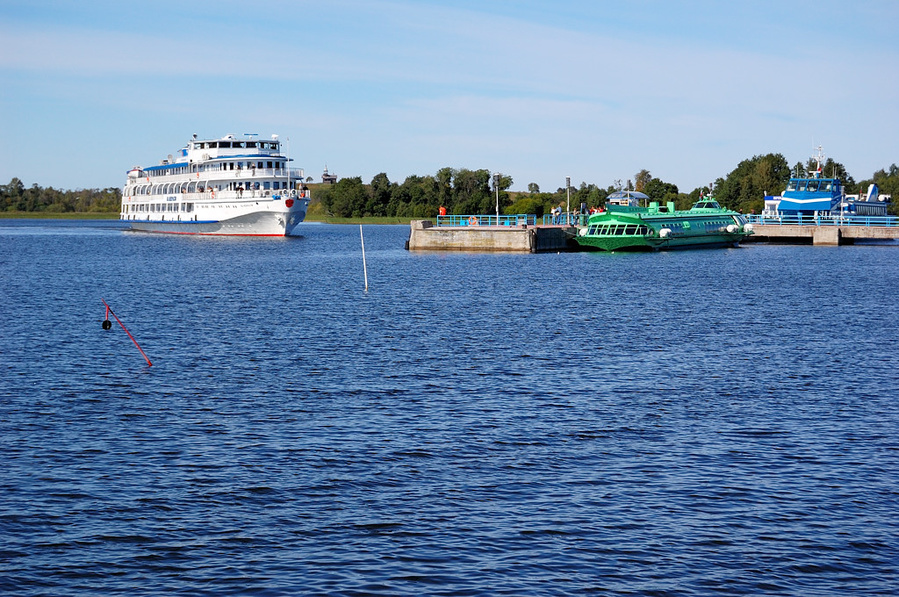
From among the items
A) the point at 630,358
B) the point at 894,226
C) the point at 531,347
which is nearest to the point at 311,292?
the point at 531,347

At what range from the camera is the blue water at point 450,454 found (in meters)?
14.7

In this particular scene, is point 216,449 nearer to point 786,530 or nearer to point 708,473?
point 708,473

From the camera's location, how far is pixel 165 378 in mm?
29734

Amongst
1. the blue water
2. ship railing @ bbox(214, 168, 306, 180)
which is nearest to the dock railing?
ship railing @ bbox(214, 168, 306, 180)

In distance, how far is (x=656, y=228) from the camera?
96.3 metres

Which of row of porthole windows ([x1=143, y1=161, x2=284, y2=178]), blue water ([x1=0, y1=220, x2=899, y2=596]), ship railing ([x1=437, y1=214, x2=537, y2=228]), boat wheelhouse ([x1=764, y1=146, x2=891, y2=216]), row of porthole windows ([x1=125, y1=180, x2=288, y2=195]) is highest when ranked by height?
row of porthole windows ([x1=143, y1=161, x2=284, y2=178])

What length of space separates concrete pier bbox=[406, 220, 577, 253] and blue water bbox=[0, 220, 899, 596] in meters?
43.2

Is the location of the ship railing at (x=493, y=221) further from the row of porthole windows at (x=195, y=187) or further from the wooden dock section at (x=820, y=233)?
the row of porthole windows at (x=195, y=187)

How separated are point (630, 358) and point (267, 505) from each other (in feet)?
61.5

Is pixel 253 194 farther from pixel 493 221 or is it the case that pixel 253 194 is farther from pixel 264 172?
pixel 493 221

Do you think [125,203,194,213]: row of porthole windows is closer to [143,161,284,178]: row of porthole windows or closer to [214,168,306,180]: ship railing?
[143,161,284,178]: row of porthole windows

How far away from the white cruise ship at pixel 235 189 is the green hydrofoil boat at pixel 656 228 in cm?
4375

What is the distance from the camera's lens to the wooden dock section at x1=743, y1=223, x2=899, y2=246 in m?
107

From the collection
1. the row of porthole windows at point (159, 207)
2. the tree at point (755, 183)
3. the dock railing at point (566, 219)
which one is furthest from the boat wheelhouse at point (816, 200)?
the row of porthole windows at point (159, 207)
